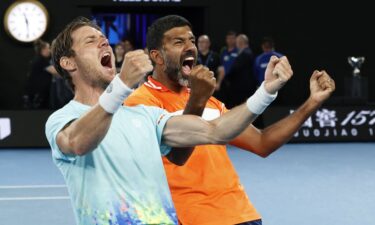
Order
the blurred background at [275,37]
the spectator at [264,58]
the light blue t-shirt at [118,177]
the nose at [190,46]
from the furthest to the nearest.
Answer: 1. the blurred background at [275,37]
2. the spectator at [264,58]
3. the nose at [190,46]
4. the light blue t-shirt at [118,177]

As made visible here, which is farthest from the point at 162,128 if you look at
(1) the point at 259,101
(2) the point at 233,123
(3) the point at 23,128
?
(3) the point at 23,128

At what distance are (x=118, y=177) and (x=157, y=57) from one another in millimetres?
1441

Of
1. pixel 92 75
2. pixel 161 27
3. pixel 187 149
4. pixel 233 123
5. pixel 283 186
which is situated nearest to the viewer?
pixel 233 123

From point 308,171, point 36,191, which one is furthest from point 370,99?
point 36,191

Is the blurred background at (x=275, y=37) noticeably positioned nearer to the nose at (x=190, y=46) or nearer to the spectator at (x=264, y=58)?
the spectator at (x=264, y=58)

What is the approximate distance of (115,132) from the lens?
3047mm

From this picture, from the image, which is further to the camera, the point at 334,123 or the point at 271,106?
the point at 271,106

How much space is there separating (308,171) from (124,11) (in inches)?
284

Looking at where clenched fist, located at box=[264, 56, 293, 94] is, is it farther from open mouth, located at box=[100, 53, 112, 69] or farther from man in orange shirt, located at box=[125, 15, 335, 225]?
open mouth, located at box=[100, 53, 112, 69]

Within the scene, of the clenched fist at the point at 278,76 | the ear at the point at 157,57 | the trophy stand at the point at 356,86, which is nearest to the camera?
the clenched fist at the point at 278,76

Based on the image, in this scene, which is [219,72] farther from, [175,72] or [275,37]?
[175,72]

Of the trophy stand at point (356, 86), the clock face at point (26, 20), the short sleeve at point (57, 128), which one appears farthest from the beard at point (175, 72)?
the clock face at point (26, 20)

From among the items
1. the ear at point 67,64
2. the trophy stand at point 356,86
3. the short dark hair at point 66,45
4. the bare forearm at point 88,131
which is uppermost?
the short dark hair at point 66,45

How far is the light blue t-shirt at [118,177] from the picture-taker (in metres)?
2.95
